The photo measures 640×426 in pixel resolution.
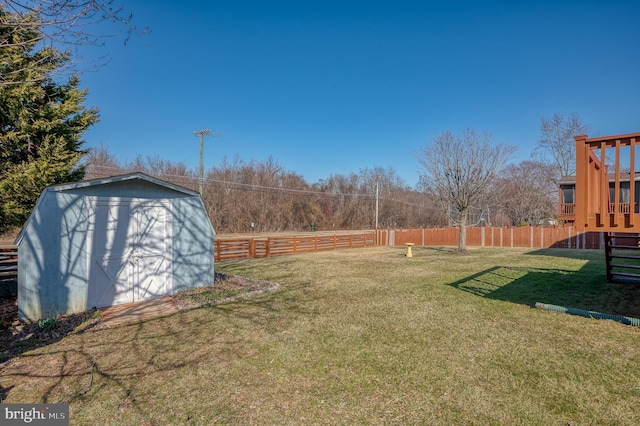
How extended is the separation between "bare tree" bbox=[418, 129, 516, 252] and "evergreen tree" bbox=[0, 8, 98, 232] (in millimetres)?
14727

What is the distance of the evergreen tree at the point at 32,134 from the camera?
25.2ft

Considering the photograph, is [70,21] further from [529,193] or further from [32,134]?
[529,193]

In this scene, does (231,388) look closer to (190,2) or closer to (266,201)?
(190,2)

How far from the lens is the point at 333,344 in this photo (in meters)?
4.23

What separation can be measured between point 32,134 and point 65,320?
6.14 meters

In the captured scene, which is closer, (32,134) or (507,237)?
(32,134)

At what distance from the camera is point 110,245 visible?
6277 mm

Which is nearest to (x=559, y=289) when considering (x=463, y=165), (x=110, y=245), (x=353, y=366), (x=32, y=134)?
(x=353, y=366)

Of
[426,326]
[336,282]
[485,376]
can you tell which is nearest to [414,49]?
[336,282]

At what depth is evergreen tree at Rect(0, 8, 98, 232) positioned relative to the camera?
25.2 feet

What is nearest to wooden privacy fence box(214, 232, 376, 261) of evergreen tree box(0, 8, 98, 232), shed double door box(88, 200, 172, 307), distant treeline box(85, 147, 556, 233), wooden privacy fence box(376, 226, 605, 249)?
wooden privacy fence box(376, 226, 605, 249)

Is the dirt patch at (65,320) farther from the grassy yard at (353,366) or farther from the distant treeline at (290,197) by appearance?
the distant treeline at (290,197)

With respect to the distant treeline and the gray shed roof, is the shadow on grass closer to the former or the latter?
the gray shed roof

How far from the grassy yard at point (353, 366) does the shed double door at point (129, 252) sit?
1.67 m
